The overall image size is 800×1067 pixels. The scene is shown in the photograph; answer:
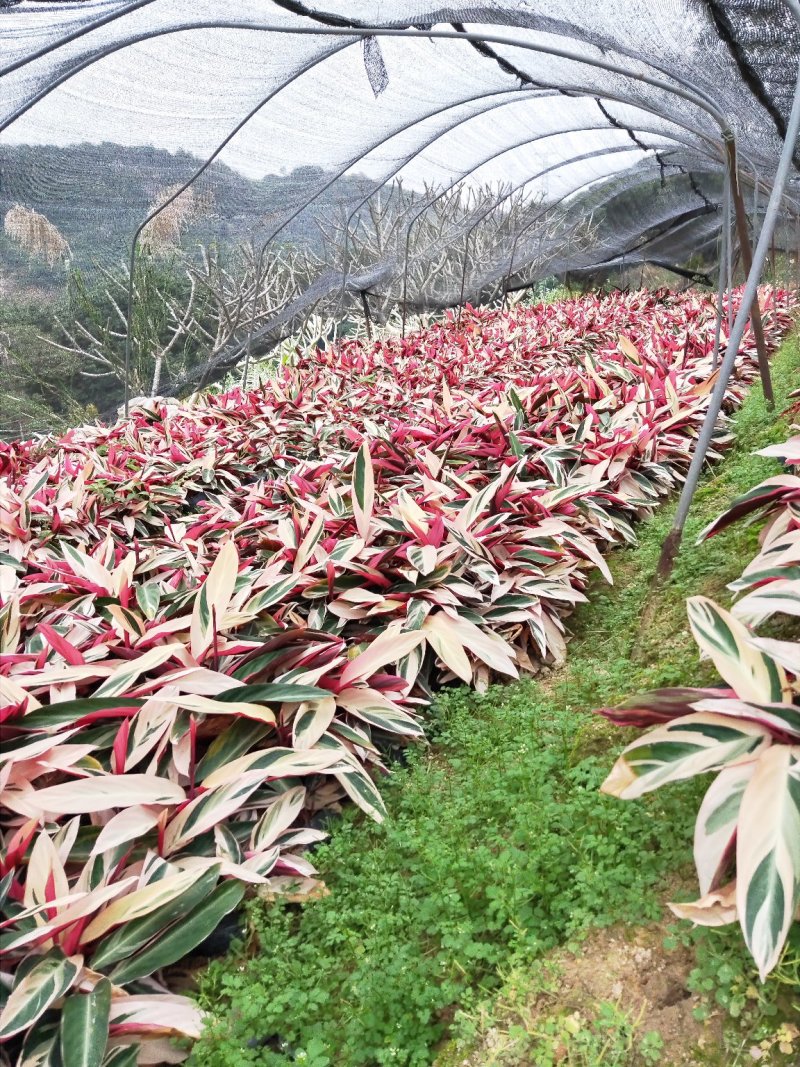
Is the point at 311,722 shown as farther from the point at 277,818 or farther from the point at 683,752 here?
the point at 683,752

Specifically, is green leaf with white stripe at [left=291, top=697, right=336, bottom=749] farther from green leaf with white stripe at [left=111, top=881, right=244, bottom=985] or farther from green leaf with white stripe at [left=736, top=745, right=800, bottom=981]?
green leaf with white stripe at [left=736, top=745, right=800, bottom=981]

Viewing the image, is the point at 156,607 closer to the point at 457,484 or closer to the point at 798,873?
the point at 457,484

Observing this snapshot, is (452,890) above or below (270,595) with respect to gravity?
below

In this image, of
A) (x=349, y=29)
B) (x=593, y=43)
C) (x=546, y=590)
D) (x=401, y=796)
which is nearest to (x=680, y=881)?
(x=401, y=796)

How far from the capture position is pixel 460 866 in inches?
48.3

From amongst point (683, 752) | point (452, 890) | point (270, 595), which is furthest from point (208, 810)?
point (683, 752)

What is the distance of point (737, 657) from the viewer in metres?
1.11

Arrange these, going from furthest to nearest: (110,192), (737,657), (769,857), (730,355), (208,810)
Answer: (110,192) < (730,355) < (208,810) < (737,657) < (769,857)

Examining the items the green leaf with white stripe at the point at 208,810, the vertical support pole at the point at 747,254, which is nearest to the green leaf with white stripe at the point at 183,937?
the green leaf with white stripe at the point at 208,810

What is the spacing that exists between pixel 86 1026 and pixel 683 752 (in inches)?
37.4

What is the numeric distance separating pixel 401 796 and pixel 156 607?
2.92 ft

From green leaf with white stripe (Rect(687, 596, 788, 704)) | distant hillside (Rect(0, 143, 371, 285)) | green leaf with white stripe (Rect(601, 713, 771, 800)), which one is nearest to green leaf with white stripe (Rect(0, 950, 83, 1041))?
green leaf with white stripe (Rect(601, 713, 771, 800))

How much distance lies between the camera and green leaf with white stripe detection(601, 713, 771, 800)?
3.18 ft

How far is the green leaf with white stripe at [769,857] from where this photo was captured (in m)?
0.81
